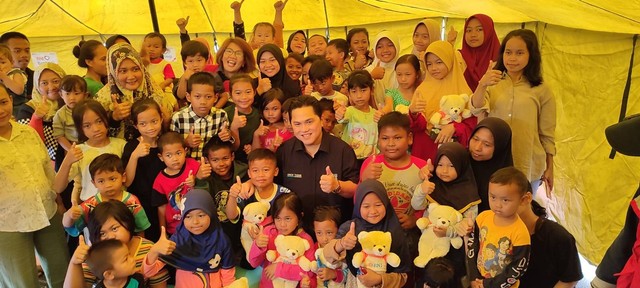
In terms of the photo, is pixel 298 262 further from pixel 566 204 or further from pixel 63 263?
pixel 566 204

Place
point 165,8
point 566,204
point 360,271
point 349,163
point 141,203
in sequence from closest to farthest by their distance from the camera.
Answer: point 360,271 < point 349,163 < point 141,203 < point 566,204 < point 165,8

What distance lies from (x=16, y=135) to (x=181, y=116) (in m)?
0.88

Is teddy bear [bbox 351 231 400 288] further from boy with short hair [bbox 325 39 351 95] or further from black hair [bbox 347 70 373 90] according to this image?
boy with short hair [bbox 325 39 351 95]

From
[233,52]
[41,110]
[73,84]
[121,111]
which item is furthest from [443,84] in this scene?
[41,110]

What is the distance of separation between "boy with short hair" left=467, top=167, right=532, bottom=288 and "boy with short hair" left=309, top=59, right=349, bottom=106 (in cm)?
138

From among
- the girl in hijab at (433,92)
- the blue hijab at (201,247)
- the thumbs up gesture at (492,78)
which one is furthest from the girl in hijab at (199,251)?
the thumbs up gesture at (492,78)

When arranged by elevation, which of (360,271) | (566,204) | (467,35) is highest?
(467,35)

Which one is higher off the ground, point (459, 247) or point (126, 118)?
point (126, 118)

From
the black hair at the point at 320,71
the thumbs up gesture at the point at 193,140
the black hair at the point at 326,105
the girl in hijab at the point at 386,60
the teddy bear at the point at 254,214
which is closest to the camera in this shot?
the teddy bear at the point at 254,214

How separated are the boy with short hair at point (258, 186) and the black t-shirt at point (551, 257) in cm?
126

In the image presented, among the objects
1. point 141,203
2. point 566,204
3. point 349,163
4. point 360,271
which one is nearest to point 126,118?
point 141,203

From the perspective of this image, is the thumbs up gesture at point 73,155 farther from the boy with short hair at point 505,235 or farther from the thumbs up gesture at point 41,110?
the boy with short hair at point 505,235

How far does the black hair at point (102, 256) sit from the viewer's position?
222 centimetres

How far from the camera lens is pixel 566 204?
3.99 m
